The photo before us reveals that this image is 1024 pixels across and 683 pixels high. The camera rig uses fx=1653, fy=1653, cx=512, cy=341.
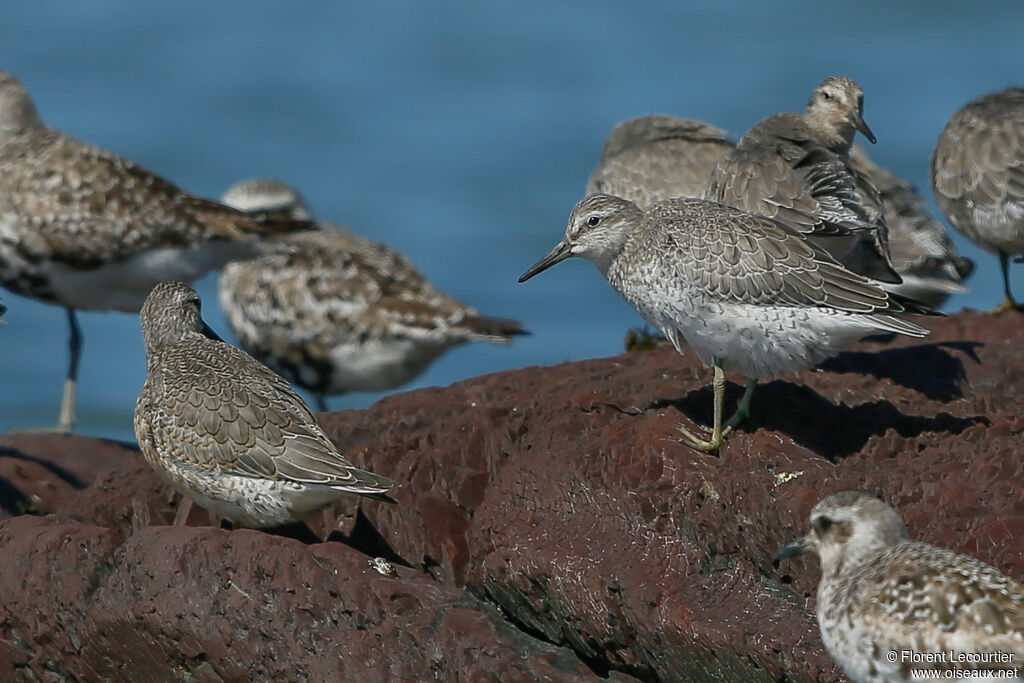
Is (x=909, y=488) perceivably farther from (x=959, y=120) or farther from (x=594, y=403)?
(x=959, y=120)

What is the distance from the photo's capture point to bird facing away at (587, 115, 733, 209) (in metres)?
11.4

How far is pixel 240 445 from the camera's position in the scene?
724 cm

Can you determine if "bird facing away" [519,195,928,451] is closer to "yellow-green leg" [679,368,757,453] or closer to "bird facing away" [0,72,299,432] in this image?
"yellow-green leg" [679,368,757,453]

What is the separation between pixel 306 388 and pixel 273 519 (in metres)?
6.33

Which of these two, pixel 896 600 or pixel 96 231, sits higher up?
pixel 896 600

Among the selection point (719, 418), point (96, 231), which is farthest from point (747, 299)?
point (96, 231)

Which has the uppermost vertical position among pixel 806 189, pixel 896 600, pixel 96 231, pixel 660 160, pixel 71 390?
pixel 806 189

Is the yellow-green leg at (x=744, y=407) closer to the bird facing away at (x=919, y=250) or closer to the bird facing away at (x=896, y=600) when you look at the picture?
the bird facing away at (x=896, y=600)

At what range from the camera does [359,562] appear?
656 cm

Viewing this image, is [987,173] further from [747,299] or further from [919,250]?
[747,299]

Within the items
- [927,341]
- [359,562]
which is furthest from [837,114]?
[359,562]

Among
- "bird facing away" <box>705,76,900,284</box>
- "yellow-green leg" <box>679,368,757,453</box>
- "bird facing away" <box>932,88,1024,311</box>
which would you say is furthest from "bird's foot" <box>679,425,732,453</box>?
"bird facing away" <box>932,88,1024,311</box>

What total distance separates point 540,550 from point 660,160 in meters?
5.37

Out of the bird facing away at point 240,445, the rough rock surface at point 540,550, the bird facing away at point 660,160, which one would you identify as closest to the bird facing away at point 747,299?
the rough rock surface at point 540,550
